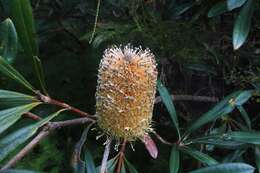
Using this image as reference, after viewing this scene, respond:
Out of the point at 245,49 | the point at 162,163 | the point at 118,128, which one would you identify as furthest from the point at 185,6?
the point at 118,128

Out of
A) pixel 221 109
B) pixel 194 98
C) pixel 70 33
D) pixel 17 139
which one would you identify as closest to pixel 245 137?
pixel 221 109

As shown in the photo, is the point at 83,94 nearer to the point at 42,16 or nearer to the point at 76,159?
the point at 42,16

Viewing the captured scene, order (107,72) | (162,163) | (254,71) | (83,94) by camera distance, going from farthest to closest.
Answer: (83,94) < (162,163) < (254,71) < (107,72)

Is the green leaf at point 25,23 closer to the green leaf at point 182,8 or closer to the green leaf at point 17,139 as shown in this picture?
the green leaf at point 17,139

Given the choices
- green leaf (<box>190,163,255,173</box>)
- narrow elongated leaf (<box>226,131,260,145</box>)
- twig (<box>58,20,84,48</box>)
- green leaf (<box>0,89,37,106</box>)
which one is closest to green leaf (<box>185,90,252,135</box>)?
narrow elongated leaf (<box>226,131,260,145</box>)

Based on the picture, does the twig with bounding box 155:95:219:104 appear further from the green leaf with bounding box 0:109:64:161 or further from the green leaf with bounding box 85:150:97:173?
the green leaf with bounding box 0:109:64:161

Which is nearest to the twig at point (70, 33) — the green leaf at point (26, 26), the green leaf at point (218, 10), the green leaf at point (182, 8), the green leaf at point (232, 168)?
the green leaf at point (182, 8)
